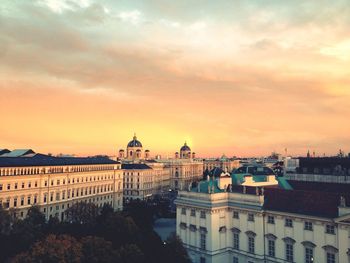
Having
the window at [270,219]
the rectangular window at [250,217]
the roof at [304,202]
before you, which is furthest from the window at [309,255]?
the rectangular window at [250,217]

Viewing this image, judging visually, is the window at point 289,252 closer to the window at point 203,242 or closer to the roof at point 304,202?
the roof at point 304,202

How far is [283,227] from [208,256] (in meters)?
14.8

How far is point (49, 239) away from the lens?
4397 centimetres

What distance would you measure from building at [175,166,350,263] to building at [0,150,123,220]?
38.6 meters

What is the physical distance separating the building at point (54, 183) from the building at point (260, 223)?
1518 inches

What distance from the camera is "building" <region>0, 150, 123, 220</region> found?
284ft

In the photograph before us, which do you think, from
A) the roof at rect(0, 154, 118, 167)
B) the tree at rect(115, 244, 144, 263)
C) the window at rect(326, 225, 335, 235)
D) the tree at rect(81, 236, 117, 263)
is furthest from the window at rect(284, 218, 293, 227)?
the roof at rect(0, 154, 118, 167)

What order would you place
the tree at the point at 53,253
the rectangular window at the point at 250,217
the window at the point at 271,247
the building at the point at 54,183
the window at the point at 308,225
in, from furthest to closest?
the building at the point at 54,183
the rectangular window at the point at 250,217
the window at the point at 271,247
the window at the point at 308,225
the tree at the point at 53,253

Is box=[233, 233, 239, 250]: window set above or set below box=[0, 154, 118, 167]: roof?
below

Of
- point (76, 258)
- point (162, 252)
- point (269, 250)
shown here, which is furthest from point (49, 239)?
point (269, 250)

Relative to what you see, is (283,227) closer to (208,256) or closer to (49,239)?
(208,256)

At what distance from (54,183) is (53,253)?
6140 centimetres

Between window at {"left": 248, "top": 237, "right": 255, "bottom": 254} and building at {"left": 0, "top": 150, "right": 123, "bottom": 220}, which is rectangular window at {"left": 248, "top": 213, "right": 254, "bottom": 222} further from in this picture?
building at {"left": 0, "top": 150, "right": 123, "bottom": 220}

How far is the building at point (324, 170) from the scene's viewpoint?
9063 centimetres
